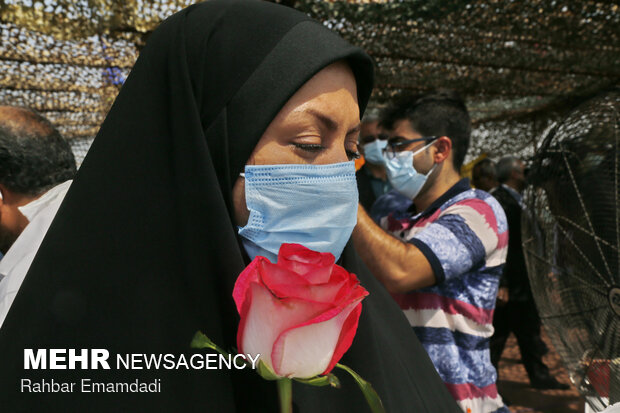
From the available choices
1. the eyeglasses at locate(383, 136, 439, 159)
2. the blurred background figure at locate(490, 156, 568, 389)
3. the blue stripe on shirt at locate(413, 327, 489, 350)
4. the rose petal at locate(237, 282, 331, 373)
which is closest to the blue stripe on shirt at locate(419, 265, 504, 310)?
the blue stripe on shirt at locate(413, 327, 489, 350)

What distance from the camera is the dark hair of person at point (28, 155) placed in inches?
72.6

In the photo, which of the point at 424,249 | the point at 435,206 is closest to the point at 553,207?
the point at 435,206

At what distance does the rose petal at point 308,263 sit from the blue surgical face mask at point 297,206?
1.34 feet

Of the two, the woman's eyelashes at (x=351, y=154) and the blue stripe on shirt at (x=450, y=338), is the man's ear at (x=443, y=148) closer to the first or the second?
the blue stripe on shirt at (x=450, y=338)

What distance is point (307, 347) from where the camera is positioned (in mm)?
497

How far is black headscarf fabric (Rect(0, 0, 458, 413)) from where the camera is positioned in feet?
2.42

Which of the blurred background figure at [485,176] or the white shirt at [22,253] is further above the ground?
the white shirt at [22,253]

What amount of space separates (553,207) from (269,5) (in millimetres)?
1569

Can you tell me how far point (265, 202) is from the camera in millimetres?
949

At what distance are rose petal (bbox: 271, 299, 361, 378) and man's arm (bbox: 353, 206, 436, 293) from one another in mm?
1307

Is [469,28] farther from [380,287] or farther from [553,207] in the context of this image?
[380,287]

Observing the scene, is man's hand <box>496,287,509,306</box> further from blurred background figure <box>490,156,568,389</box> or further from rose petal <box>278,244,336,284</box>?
rose petal <box>278,244,336,284</box>

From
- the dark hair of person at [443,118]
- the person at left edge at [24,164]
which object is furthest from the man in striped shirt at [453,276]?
the person at left edge at [24,164]

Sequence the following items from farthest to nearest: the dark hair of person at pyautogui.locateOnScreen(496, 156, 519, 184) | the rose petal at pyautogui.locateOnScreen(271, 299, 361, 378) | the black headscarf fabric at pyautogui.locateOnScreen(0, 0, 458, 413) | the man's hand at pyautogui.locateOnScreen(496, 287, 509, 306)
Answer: the dark hair of person at pyautogui.locateOnScreen(496, 156, 519, 184), the man's hand at pyautogui.locateOnScreen(496, 287, 509, 306), the black headscarf fabric at pyautogui.locateOnScreen(0, 0, 458, 413), the rose petal at pyautogui.locateOnScreen(271, 299, 361, 378)
